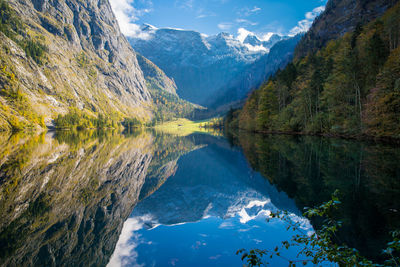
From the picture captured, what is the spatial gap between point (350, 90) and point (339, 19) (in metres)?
80.3

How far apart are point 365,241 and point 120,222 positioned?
8843 mm

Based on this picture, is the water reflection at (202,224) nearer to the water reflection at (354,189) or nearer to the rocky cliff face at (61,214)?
the rocky cliff face at (61,214)

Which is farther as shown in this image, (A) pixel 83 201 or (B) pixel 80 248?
(A) pixel 83 201

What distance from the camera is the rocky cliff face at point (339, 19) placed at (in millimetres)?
76750

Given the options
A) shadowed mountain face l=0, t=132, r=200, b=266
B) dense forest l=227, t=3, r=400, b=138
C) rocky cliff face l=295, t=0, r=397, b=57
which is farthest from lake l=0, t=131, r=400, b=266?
rocky cliff face l=295, t=0, r=397, b=57

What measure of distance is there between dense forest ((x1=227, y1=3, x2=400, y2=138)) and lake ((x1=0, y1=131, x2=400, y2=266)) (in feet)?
51.3

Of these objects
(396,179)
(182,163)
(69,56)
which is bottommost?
(182,163)

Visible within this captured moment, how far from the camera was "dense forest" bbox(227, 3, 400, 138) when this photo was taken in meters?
26.8

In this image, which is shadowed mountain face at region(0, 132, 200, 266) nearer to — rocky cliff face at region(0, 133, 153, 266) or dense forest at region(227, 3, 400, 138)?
rocky cliff face at region(0, 133, 153, 266)

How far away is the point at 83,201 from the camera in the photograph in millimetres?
10898

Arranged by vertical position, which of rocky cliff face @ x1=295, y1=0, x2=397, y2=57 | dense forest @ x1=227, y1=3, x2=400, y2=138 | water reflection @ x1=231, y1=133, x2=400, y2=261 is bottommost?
water reflection @ x1=231, y1=133, x2=400, y2=261

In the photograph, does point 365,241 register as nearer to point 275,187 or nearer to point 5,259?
point 275,187

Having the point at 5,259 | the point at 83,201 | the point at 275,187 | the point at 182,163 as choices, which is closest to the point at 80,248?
the point at 5,259

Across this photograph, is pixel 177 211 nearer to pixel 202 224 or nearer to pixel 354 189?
pixel 202 224
